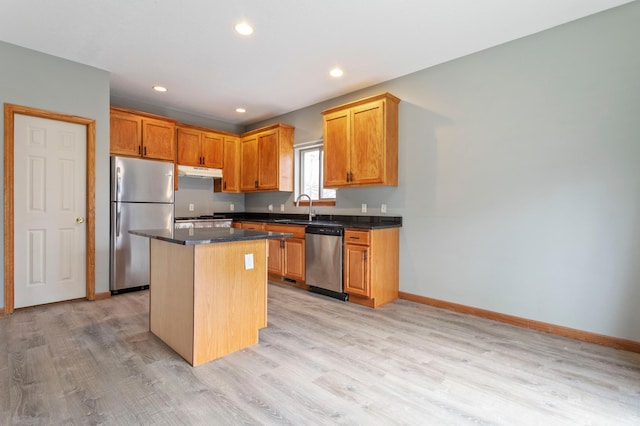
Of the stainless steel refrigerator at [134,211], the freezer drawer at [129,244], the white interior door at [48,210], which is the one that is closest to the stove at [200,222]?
the stainless steel refrigerator at [134,211]

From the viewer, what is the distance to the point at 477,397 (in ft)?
6.06

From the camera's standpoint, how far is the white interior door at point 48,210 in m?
3.29

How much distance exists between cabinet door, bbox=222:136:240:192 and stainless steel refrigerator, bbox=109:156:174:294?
136 cm

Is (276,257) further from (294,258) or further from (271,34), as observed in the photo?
(271,34)

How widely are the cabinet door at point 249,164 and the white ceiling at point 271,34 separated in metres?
1.53

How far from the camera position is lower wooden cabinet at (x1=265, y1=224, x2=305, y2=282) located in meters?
4.23

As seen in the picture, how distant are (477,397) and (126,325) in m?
2.91

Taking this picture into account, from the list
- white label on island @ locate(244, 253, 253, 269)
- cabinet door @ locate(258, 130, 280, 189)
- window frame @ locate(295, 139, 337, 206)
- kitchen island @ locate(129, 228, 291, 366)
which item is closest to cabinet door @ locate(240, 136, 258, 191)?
cabinet door @ locate(258, 130, 280, 189)

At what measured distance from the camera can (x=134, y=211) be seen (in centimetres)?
407

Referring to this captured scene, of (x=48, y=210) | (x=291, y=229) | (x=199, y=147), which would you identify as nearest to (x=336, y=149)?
(x=291, y=229)

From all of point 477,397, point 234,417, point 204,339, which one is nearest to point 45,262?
point 204,339

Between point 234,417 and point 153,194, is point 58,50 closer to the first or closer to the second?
point 153,194

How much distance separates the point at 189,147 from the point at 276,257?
2.37 metres

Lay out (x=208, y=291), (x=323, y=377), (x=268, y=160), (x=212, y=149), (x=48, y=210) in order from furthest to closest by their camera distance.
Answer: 1. (x=212, y=149)
2. (x=268, y=160)
3. (x=48, y=210)
4. (x=208, y=291)
5. (x=323, y=377)
